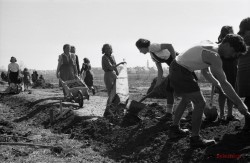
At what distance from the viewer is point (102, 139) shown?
21.8ft

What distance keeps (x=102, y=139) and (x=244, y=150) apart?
2.98 meters

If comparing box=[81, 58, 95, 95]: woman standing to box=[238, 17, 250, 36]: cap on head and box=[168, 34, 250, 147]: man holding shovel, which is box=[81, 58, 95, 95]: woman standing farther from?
box=[238, 17, 250, 36]: cap on head

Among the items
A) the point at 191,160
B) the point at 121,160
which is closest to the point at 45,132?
the point at 121,160

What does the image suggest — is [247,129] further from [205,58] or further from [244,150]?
[205,58]

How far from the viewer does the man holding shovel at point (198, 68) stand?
162 inches

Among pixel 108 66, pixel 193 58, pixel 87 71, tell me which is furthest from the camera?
pixel 87 71

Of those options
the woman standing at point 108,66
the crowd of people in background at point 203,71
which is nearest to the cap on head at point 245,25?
the crowd of people in background at point 203,71

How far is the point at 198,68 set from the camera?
4680 mm

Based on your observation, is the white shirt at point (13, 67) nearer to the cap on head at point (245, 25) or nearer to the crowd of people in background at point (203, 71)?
the crowd of people in background at point (203, 71)

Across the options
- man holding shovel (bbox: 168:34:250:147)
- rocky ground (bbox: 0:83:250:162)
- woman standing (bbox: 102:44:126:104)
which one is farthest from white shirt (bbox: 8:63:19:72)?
man holding shovel (bbox: 168:34:250:147)

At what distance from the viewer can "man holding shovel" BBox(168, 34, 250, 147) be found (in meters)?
4.11

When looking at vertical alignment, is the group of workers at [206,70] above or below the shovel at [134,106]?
above

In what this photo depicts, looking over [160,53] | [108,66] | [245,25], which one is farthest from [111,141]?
[245,25]

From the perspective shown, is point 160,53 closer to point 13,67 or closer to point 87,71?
point 87,71
